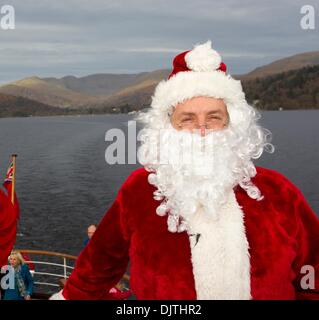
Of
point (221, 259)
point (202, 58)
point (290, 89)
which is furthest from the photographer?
point (290, 89)

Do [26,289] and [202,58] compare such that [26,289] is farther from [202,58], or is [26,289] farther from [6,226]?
[202,58]

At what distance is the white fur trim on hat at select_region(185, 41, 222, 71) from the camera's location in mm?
3074

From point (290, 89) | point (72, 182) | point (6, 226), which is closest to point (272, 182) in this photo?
point (6, 226)

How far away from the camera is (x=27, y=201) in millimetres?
36719

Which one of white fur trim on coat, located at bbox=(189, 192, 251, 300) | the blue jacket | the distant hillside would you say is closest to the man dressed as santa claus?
white fur trim on coat, located at bbox=(189, 192, 251, 300)

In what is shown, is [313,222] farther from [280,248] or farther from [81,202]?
[81,202]

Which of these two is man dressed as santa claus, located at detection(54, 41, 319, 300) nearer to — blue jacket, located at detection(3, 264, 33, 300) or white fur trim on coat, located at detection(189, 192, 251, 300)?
white fur trim on coat, located at detection(189, 192, 251, 300)

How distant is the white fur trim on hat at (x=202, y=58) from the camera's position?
307 centimetres

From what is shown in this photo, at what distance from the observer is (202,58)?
121 inches

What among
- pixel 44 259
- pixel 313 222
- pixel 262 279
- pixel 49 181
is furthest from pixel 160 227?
pixel 49 181

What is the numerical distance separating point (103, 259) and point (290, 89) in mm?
172510

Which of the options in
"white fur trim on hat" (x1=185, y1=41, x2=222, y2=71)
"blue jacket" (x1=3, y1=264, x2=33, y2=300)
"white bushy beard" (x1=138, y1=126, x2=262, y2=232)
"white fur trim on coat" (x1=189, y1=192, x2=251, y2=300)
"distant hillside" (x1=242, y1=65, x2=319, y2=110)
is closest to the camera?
"white fur trim on coat" (x1=189, y1=192, x2=251, y2=300)

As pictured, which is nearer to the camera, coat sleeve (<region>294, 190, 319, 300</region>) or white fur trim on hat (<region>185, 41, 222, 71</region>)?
coat sleeve (<region>294, 190, 319, 300</region>)
